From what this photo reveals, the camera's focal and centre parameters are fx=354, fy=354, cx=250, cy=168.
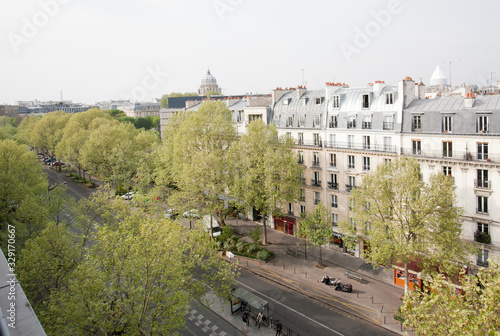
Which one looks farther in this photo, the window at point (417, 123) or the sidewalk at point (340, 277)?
the window at point (417, 123)

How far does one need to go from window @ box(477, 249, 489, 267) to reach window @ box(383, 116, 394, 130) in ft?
47.7

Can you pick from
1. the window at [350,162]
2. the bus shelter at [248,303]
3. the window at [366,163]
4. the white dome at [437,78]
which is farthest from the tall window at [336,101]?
the white dome at [437,78]

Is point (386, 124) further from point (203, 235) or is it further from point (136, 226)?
point (136, 226)

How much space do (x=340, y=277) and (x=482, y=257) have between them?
1292 centimetres

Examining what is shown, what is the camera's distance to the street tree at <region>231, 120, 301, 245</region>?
41000 mm

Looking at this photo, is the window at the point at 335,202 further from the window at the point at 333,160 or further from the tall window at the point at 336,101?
the tall window at the point at 336,101

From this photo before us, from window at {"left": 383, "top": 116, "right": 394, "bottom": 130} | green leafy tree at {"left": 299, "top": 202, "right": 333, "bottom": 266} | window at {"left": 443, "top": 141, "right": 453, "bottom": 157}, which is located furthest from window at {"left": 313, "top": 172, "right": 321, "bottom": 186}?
window at {"left": 443, "top": 141, "right": 453, "bottom": 157}

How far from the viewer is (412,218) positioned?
2964cm

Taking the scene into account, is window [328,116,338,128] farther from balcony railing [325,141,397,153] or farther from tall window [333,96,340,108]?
balcony railing [325,141,397,153]

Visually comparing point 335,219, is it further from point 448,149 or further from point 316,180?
point 448,149

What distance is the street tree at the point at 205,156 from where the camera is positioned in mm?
42625

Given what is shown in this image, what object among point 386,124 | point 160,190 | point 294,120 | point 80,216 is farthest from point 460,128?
point 160,190

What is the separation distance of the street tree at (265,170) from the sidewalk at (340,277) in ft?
19.6

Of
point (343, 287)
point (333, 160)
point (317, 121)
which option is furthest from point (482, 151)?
point (317, 121)
